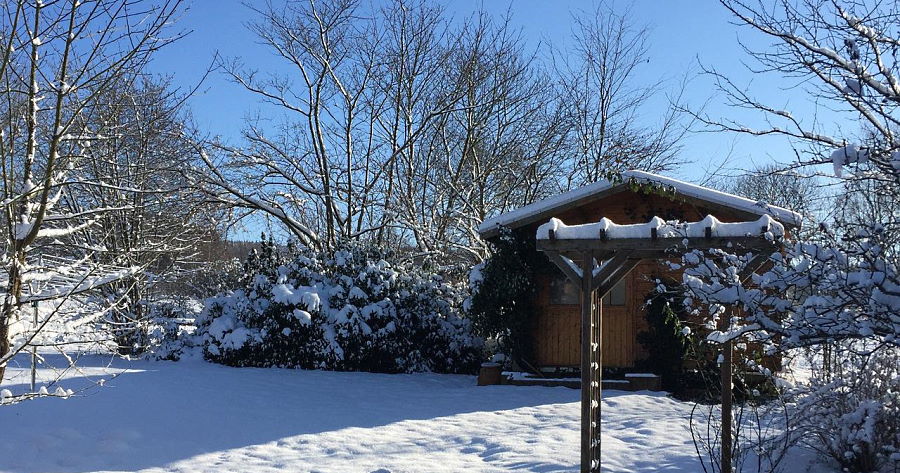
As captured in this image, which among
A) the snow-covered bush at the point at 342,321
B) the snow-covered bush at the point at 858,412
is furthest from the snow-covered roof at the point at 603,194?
the snow-covered bush at the point at 858,412

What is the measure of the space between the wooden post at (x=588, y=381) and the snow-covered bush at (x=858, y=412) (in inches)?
73.1

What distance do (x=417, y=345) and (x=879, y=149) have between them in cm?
1030

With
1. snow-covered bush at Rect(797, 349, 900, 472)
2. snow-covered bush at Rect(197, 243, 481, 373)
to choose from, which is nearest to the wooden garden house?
snow-covered bush at Rect(197, 243, 481, 373)

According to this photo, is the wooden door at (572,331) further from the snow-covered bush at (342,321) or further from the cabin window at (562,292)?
the snow-covered bush at (342,321)

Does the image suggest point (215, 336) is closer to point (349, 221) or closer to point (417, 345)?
point (417, 345)

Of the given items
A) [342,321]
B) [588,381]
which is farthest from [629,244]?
[342,321]

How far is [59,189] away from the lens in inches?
200

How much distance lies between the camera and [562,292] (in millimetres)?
11922

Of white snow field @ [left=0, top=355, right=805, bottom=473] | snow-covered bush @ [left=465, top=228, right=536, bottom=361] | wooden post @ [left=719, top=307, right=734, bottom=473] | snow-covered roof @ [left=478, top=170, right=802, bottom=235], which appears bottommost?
white snow field @ [left=0, top=355, right=805, bottom=473]

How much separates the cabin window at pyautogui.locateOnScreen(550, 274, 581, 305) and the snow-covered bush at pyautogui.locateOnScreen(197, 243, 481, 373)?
1.87 metres

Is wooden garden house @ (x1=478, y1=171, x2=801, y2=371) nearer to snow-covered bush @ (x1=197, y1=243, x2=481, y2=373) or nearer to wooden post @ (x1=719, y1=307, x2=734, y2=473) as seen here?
snow-covered bush @ (x1=197, y1=243, x2=481, y2=373)

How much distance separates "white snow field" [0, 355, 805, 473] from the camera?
6.54m

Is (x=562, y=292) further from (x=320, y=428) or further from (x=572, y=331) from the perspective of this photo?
(x=320, y=428)

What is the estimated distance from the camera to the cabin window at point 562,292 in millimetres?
11859
